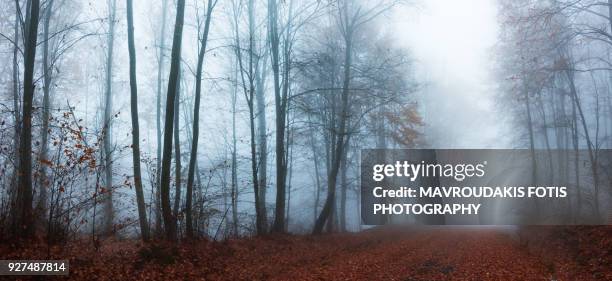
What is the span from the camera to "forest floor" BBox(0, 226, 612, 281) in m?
8.57

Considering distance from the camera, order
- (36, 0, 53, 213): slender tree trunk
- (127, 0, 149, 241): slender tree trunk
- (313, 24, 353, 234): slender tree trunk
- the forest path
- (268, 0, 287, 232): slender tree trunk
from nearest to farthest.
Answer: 1. (36, 0, 53, 213): slender tree trunk
2. the forest path
3. (127, 0, 149, 241): slender tree trunk
4. (268, 0, 287, 232): slender tree trunk
5. (313, 24, 353, 234): slender tree trunk

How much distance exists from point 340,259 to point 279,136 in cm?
527

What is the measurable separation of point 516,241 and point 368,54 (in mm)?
10398

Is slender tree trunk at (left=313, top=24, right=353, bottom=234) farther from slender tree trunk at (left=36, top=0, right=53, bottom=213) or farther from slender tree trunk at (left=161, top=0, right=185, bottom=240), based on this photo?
slender tree trunk at (left=36, top=0, right=53, bottom=213)

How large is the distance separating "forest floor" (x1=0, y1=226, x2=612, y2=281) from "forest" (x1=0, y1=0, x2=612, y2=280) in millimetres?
63

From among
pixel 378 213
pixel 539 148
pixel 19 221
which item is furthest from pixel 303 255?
pixel 539 148

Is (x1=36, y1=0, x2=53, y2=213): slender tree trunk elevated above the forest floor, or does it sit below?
above

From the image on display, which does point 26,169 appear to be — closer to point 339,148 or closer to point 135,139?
point 135,139

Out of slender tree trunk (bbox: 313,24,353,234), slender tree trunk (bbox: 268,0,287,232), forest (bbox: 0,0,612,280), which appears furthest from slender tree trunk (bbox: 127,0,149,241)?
slender tree trunk (bbox: 313,24,353,234)

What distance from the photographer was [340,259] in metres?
12.3

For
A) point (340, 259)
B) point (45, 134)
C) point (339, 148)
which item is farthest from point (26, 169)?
point (339, 148)

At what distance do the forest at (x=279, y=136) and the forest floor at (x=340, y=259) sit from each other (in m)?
0.06

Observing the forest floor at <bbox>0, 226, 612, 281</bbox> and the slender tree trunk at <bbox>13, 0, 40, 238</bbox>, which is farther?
the forest floor at <bbox>0, 226, 612, 281</bbox>

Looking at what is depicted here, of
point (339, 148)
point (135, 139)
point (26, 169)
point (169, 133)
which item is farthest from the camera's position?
point (339, 148)
